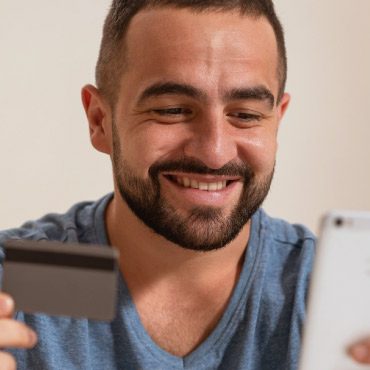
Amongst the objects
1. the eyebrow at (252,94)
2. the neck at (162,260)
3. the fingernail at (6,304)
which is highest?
the eyebrow at (252,94)

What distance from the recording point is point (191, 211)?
3.61 ft

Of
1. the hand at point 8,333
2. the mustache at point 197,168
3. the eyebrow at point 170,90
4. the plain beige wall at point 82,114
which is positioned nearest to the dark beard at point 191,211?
the mustache at point 197,168

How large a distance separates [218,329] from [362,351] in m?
0.41

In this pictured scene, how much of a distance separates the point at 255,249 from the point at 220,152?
26cm

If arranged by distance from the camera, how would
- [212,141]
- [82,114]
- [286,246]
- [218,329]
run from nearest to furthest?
[212,141] < [218,329] < [286,246] < [82,114]

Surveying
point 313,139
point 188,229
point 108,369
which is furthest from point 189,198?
point 313,139

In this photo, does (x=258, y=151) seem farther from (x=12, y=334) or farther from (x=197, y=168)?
(x=12, y=334)

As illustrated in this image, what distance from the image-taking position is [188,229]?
3.60 ft

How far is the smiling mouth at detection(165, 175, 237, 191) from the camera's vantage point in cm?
109

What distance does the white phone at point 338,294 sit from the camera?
28.0 inches

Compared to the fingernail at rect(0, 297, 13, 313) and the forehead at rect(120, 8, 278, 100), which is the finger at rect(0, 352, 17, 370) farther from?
the forehead at rect(120, 8, 278, 100)

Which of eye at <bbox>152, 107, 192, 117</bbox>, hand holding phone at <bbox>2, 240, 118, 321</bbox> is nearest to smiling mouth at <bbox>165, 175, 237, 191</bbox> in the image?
eye at <bbox>152, 107, 192, 117</bbox>

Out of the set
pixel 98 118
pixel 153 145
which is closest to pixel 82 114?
pixel 98 118

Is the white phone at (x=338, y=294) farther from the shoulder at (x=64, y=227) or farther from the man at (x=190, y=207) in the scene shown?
the shoulder at (x=64, y=227)
